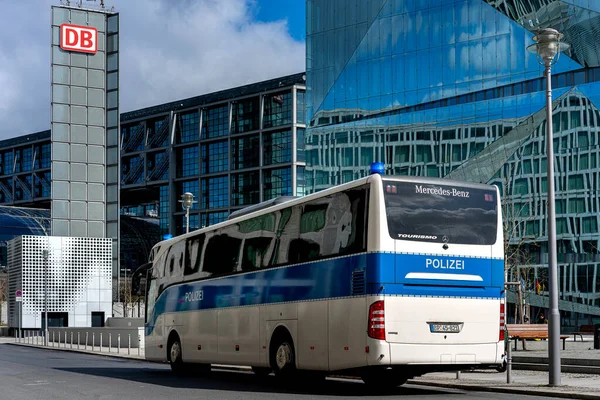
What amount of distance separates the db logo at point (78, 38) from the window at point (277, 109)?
42.8 m

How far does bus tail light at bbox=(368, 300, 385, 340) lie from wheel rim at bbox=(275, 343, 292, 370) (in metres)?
3.07

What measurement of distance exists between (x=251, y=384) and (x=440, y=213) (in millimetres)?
6216

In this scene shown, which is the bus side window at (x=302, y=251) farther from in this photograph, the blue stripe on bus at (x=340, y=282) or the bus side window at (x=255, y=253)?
the bus side window at (x=255, y=253)

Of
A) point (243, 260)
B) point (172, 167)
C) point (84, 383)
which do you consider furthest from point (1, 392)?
point (172, 167)

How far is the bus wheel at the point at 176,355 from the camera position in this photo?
946 inches

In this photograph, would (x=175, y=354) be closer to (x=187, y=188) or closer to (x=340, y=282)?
(x=340, y=282)

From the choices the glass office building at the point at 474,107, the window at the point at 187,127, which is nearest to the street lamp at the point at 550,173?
the glass office building at the point at 474,107

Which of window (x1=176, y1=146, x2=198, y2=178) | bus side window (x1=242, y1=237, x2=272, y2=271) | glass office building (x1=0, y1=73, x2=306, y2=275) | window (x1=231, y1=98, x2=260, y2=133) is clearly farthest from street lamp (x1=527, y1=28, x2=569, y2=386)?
window (x1=176, y1=146, x2=198, y2=178)

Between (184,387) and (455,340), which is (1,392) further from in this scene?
(455,340)

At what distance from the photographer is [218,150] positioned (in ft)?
386

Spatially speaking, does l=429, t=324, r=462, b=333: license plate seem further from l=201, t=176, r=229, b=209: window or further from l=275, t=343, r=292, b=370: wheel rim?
l=201, t=176, r=229, b=209: window

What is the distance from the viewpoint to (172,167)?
121750 mm

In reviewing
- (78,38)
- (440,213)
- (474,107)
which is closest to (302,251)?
(440,213)

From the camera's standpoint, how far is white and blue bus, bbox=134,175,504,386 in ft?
51.4
